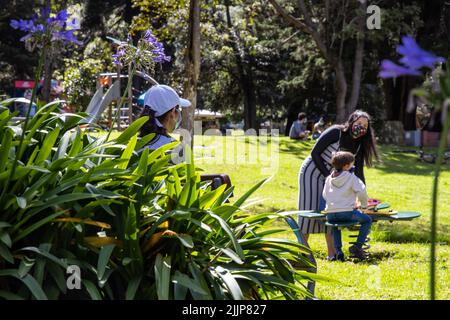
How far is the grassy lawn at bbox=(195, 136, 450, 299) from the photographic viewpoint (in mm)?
6047

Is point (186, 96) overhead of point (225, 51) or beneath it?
beneath

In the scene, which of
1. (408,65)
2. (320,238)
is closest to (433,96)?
(408,65)

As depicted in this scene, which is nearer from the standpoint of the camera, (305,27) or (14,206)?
(14,206)

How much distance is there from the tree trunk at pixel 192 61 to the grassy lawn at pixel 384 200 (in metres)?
0.68

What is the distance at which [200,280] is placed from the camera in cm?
318

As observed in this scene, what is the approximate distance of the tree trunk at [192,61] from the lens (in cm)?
1047

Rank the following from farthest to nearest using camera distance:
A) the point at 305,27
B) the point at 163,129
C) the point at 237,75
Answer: the point at 237,75 < the point at 305,27 < the point at 163,129

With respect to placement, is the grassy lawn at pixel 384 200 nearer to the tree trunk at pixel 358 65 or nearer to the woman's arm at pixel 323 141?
the woman's arm at pixel 323 141

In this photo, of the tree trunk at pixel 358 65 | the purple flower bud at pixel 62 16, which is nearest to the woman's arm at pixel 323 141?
the purple flower bud at pixel 62 16

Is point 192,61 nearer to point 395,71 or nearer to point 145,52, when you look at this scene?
point 145,52
